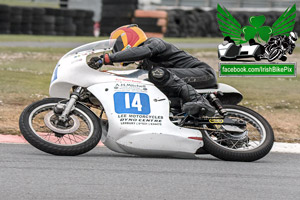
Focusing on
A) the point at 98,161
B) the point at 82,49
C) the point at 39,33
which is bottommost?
the point at 39,33

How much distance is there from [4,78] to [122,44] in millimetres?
5729

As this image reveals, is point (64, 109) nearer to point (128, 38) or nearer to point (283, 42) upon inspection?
point (128, 38)

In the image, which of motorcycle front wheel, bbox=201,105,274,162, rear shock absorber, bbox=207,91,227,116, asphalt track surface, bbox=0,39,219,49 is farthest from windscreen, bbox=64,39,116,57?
asphalt track surface, bbox=0,39,219,49

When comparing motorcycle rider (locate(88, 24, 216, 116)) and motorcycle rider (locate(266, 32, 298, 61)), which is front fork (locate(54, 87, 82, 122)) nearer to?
motorcycle rider (locate(88, 24, 216, 116))

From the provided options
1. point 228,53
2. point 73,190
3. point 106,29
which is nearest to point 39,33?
point 106,29

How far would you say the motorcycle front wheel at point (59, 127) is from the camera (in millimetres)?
6688

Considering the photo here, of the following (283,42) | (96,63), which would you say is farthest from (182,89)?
(283,42)

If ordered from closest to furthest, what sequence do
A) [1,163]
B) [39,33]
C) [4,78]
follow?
[1,163], [4,78], [39,33]

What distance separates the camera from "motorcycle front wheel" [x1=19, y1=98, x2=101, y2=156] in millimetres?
6688

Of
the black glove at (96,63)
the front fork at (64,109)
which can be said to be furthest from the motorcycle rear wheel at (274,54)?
the front fork at (64,109)

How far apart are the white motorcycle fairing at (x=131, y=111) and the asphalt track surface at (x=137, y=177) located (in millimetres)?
146

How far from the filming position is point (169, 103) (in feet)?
23.1

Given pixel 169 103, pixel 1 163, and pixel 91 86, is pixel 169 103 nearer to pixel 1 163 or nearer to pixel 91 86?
pixel 91 86

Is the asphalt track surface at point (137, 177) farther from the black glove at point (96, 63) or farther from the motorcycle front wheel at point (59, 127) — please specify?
the black glove at point (96, 63)
